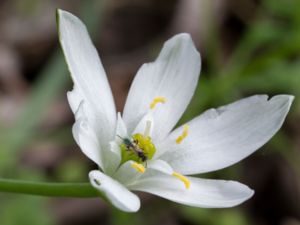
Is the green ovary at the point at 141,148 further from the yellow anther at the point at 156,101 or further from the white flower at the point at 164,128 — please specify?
the yellow anther at the point at 156,101

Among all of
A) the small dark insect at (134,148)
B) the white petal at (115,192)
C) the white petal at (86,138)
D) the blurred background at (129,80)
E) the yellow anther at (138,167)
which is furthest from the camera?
the blurred background at (129,80)

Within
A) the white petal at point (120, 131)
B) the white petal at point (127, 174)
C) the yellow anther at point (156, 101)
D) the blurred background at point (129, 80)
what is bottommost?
the blurred background at point (129, 80)

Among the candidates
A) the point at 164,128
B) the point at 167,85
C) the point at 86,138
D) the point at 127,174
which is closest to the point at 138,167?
the point at 127,174

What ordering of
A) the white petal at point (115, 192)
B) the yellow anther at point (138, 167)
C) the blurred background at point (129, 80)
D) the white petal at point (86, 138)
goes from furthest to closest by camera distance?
the blurred background at point (129, 80) → the yellow anther at point (138, 167) → the white petal at point (86, 138) → the white petal at point (115, 192)

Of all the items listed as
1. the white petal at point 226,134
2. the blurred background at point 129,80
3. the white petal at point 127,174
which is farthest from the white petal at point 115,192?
the blurred background at point 129,80

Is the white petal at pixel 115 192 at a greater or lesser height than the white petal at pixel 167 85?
lesser

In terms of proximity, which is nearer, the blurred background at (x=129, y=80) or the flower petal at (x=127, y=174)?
the flower petal at (x=127, y=174)
